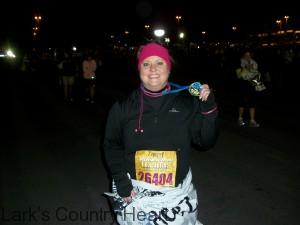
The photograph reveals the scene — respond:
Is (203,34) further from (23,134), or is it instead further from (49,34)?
(23,134)

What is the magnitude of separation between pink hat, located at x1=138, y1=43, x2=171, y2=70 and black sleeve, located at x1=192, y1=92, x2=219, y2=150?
1.14 ft

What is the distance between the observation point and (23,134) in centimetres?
Result: 875

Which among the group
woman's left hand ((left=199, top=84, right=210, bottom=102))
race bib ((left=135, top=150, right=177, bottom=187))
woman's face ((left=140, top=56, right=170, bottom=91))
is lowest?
race bib ((left=135, top=150, right=177, bottom=187))

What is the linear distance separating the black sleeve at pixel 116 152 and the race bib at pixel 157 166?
0.38ft

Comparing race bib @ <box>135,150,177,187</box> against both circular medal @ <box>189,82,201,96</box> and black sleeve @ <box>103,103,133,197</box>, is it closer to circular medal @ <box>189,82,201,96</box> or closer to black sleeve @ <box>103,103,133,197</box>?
black sleeve @ <box>103,103,133,197</box>

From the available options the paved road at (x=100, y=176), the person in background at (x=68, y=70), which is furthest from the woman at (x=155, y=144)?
the person in background at (x=68, y=70)

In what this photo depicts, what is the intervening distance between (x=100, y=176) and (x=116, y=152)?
11.3 feet

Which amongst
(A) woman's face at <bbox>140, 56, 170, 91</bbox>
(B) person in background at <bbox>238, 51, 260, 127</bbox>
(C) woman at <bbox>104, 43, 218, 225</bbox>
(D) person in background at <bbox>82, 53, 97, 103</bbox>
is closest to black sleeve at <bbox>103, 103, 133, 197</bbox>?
(C) woman at <bbox>104, 43, 218, 225</bbox>

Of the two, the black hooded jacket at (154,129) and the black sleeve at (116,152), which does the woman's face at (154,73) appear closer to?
the black hooded jacket at (154,129)

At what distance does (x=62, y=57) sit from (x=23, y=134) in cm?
607

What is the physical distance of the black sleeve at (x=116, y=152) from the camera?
2357 millimetres

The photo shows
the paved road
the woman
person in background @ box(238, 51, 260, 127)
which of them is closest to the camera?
the woman

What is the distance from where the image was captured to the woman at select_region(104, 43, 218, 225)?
2.31m

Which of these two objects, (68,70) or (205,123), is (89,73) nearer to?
(68,70)
